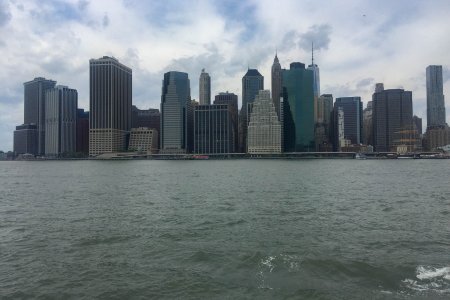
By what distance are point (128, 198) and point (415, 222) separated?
97.9 feet

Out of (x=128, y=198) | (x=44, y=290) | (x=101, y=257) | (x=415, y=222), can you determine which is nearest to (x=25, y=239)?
(x=101, y=257)

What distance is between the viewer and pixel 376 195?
46938mm

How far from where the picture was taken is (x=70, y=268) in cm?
1811

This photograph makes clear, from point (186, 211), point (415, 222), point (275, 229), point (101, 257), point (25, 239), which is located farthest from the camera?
point (186, 211)

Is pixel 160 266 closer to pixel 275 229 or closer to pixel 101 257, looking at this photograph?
pixel 101 257

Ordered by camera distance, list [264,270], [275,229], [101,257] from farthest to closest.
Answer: [275,229] → [101,257] → [264,270]

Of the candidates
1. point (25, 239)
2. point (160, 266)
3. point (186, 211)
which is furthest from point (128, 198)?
point (160, 266)

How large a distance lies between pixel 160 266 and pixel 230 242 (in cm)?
544

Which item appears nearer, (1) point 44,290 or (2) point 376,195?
(1) point 44,290

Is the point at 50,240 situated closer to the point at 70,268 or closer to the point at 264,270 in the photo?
the point at 70,268

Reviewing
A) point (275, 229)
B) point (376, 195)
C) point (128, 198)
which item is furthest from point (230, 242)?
point (376, 195)

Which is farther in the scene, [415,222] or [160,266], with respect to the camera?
[415,222]

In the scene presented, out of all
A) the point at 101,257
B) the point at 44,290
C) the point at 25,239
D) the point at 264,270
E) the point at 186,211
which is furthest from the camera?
the point at 186,211

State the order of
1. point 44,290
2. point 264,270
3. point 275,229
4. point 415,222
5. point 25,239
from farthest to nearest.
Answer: point 415,222 → point 275,229 → point 25,239 → point 264,270 → point 44,290
